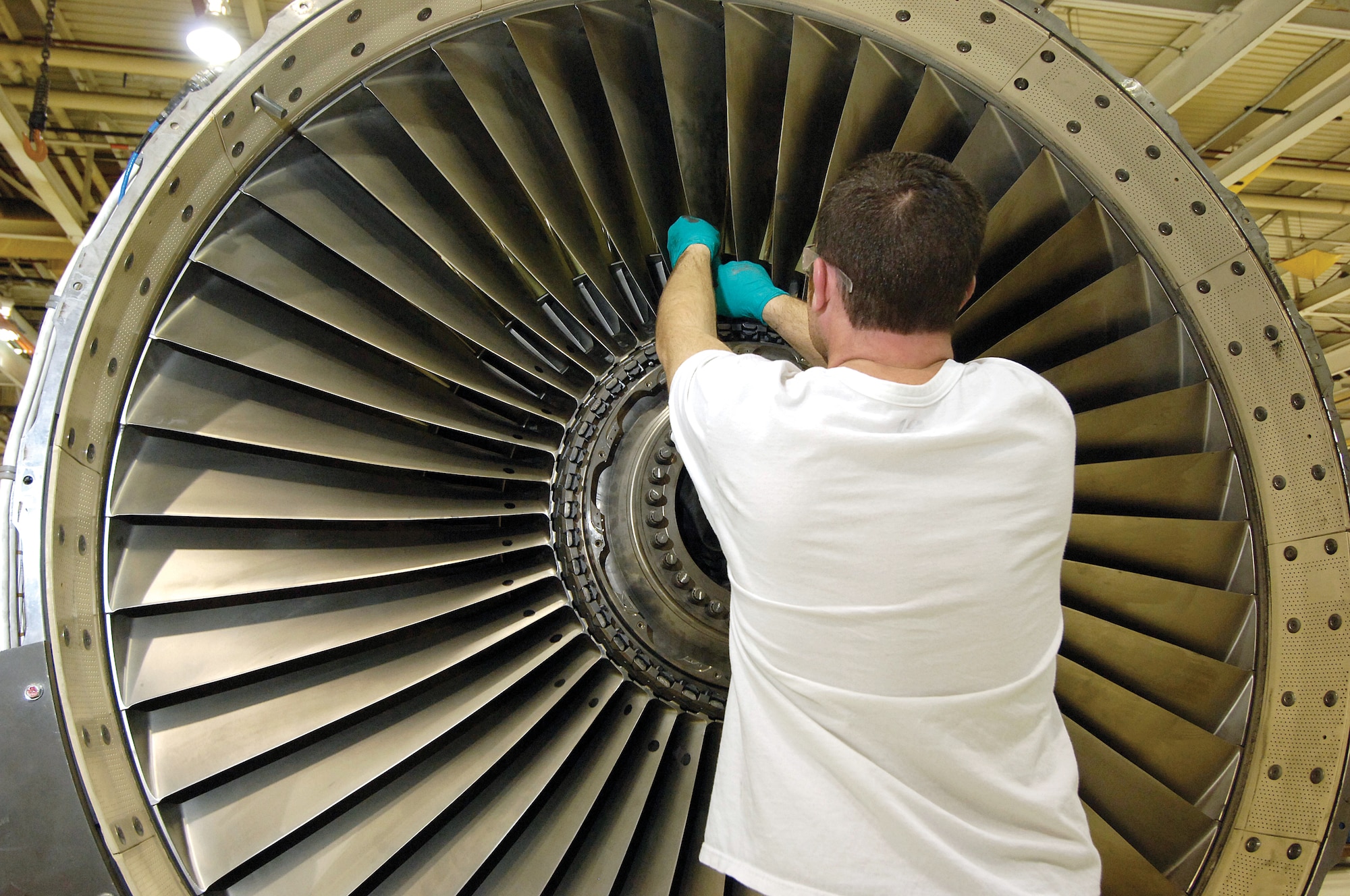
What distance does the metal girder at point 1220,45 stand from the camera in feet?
11.8

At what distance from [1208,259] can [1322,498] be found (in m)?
0.48

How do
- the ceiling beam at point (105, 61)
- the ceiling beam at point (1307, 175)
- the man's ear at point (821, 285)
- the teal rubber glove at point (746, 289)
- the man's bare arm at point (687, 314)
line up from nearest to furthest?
1. the man's ear at point (821, 285)
2. the man's bare arm at point (687, 314)
3. the teal rubber glove at point (746, 289)
4. the ceiling beam at point (105, 61)
5. the ceiling beam at point (1307, 175)

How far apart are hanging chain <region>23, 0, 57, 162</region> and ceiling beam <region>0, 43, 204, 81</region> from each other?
0.07 m

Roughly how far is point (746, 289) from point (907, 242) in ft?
2.20

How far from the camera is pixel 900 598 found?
3.79 feet

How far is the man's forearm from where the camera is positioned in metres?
1.78

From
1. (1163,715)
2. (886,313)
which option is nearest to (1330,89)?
A: (1163,715)

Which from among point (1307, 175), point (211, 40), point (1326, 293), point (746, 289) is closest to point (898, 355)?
point (746, 289)

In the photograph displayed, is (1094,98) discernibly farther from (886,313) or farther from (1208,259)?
(886,313)

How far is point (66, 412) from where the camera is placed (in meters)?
1.43

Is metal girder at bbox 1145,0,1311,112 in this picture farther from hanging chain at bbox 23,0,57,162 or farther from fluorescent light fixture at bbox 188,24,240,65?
hanging chain at bbox 23,0,57,162

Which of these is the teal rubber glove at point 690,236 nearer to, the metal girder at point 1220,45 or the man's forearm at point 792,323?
the man's forearm at point 792,323

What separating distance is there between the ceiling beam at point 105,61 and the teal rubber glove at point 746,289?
11.6ft

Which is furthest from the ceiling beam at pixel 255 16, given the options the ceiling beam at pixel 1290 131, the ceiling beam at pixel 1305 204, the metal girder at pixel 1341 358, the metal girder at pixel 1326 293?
the metal girder at pixel 1326 293
